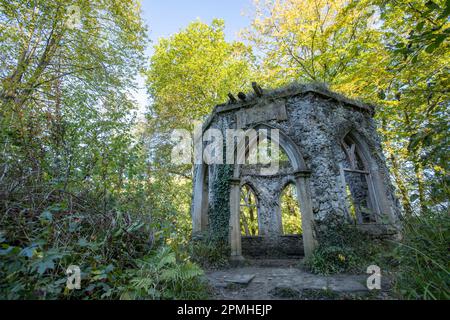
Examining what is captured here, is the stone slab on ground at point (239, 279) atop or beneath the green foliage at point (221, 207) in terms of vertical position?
beneath

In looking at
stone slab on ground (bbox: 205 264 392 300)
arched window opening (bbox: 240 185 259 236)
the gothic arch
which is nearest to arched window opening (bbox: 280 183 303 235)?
arched window opening (bbox: 240 185 259 236)

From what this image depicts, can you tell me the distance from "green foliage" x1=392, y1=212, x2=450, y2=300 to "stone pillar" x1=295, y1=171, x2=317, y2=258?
274 cm

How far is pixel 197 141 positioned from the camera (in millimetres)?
8070

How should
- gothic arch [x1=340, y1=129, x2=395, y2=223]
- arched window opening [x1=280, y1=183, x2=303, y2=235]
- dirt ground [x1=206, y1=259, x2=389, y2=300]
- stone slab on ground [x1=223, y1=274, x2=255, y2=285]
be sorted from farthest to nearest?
arched window opening [x1=280, y1=183, x2=303, y2=235] < gothic arch [x1=340, y1=129, x2=395, y2=223] < stone slab on ground [x1=223, y1=274, x2=255, y2=285] < dirt ground [x1=206, y1=259, x2=389, y2=300]

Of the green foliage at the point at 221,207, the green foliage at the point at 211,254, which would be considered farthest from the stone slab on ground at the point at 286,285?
the green foliage at the point at 221,207

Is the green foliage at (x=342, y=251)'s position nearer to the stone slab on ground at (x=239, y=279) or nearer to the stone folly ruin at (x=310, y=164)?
the stone folly ruin at (x=310, y=164)

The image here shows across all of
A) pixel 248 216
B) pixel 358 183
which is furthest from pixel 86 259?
pixel 248 216

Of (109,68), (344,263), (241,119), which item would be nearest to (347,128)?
(241,119)

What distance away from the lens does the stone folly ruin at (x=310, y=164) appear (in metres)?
5.57

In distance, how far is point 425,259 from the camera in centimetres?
220

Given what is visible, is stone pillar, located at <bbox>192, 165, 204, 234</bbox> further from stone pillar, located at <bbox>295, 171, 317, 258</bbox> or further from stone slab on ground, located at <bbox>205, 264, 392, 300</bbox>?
stone pillar, located at <bbox>295, 171, 317, 258</bbox>

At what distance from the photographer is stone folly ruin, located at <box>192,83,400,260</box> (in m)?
5.57

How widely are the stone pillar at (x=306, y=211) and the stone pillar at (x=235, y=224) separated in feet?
5.51
